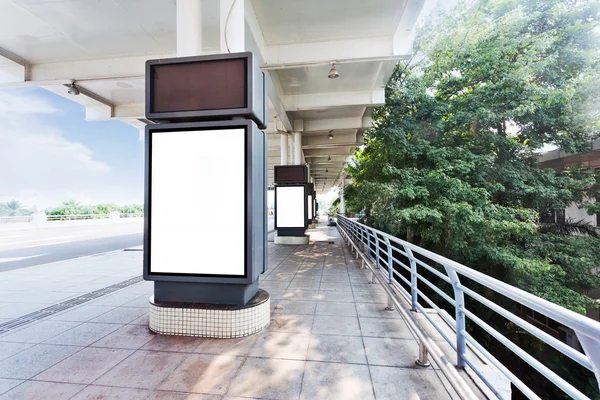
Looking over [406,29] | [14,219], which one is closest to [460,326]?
[406,29]

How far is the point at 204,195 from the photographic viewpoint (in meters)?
3.47

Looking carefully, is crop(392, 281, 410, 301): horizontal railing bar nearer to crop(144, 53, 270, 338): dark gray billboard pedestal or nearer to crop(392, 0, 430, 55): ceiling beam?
crop(144, 53, 270, 338): dark gray billboard pedestal

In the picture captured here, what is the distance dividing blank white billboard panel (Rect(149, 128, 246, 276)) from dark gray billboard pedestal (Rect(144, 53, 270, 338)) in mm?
12

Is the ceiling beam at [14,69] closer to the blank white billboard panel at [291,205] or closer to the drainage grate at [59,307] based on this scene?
the drainage grate at [59,307]

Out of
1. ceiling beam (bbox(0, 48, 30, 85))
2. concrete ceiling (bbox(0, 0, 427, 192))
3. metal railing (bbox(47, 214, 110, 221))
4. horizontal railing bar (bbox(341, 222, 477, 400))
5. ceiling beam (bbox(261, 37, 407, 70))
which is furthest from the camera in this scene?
metal railing (bbox(47, 214, 110, 221))

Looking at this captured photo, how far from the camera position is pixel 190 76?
3.38 m

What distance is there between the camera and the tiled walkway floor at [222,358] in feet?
7.91

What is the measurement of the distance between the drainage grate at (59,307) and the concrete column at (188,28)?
4.16 metres

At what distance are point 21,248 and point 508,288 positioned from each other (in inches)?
618

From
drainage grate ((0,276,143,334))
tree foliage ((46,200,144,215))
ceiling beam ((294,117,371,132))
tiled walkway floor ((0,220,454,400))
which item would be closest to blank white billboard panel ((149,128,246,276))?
tiled walkway floor ((0,220,454,400))

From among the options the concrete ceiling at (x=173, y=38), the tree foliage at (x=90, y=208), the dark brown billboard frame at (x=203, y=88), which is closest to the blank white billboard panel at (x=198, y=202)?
the dark brown billboard frame at (x=203, y=88)

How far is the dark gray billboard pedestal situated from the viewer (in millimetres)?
3342

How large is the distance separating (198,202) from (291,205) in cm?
881

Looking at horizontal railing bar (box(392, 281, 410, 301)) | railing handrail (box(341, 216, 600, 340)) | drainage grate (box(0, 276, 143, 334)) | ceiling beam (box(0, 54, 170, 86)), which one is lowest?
drainage grate (box(0, 276, 143, 334))
